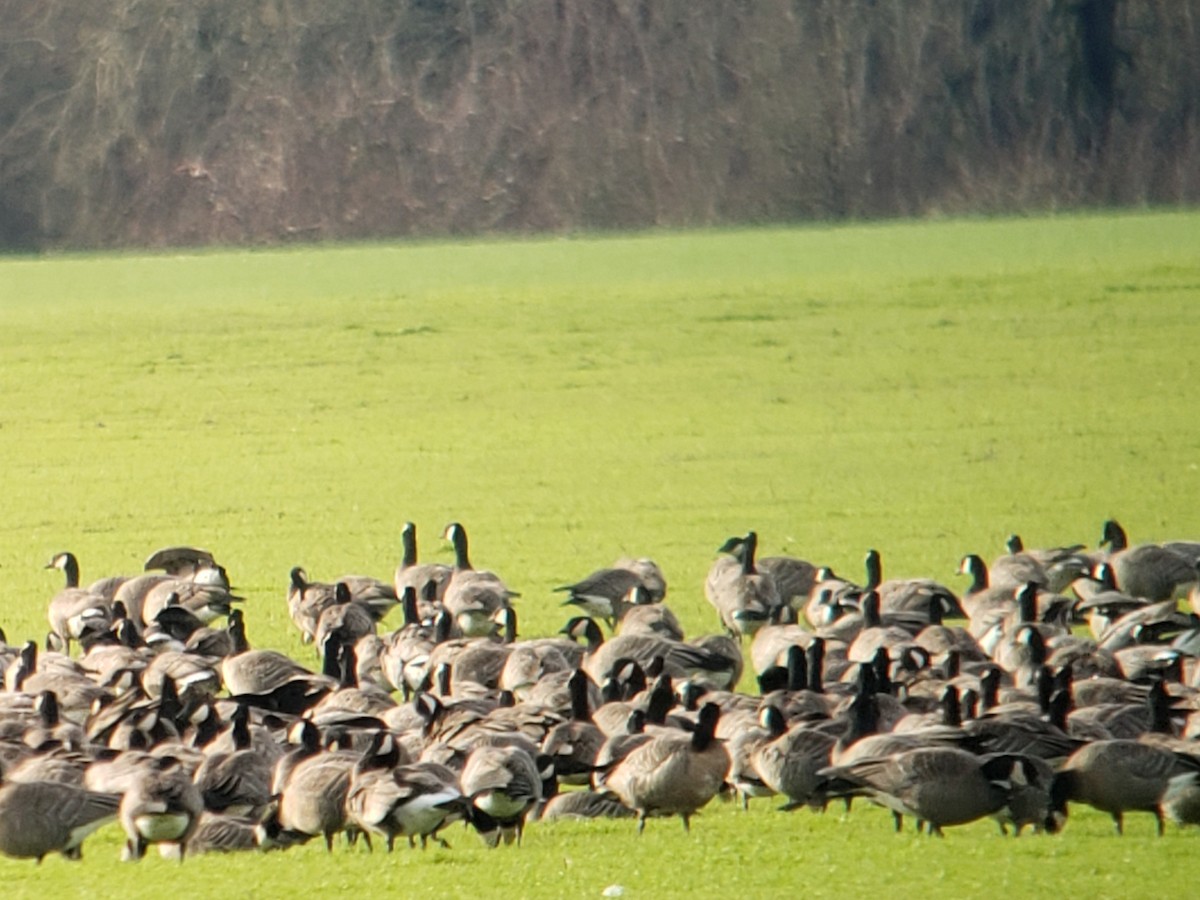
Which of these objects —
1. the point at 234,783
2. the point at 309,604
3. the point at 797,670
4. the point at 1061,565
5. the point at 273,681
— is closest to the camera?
the point at 234,783

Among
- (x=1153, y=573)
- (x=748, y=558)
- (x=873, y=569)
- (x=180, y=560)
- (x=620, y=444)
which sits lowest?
(x=1153, y=573)

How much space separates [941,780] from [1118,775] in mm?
735

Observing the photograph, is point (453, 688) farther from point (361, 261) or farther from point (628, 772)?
point (361, 261)

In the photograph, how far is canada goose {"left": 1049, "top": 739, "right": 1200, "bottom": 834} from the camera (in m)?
8.74

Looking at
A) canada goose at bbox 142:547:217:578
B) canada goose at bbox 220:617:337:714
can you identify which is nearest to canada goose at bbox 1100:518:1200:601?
canada goose at bbox 220:617:337:714

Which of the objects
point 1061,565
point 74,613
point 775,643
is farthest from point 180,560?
point 1061,565

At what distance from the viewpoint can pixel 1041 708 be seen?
10.0 meters

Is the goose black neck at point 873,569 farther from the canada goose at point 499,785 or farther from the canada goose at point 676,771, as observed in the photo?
the canada goose at point 499,785

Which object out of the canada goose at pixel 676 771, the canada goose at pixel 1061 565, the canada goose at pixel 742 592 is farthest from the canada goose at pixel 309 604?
the canada goose at pixel 676 771

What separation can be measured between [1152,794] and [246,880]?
12.0ft

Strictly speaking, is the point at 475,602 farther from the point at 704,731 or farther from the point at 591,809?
the point at 704,731

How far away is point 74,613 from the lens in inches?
535

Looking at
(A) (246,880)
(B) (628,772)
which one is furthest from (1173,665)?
(A) (246,880)

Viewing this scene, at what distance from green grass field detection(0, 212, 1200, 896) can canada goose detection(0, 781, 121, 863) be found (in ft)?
0.50
